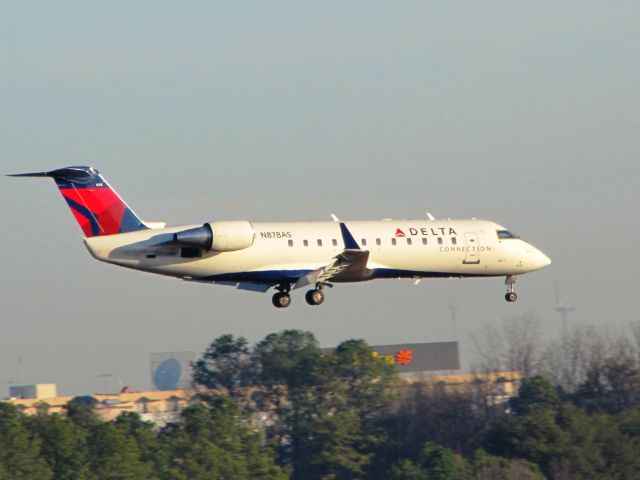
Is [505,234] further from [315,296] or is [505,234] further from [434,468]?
[434,468]

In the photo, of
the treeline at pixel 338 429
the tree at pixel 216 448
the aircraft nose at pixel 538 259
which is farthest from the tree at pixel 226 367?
the aircraft nose at pixel 538 259

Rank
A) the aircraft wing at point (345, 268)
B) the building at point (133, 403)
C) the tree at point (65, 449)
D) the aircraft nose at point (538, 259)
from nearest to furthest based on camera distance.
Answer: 1. the aircraft wing at point (345, 268)
2. the aircraft nose at point (538, 259)
3. the tree at point (65, 449)
4. the building at point (133, 403)

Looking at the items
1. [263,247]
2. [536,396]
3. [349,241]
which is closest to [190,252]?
[263,247]

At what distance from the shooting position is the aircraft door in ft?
158

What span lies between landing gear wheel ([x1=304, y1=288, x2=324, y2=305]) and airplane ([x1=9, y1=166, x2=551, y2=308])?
37 millimetres

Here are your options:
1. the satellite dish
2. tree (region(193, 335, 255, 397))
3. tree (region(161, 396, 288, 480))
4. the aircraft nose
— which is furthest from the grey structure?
the aircraft nose

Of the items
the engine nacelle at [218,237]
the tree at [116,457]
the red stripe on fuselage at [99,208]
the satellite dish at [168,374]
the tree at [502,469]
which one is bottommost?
the tree at [502,469]

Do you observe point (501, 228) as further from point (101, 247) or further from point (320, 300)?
point (101, 247)

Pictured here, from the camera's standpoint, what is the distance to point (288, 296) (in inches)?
1831

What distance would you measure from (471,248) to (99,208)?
14183 millimetres

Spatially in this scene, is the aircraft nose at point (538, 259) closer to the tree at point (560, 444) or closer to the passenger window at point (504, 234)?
the passenger window at point (504, 234)

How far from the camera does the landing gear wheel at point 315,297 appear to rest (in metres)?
46.1

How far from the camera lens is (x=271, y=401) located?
110000 millimetres

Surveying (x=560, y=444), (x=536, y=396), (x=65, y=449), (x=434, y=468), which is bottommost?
(x=434, y=468)
